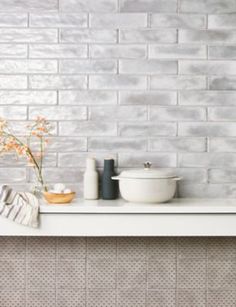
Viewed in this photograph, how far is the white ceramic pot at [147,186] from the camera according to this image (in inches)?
94.9

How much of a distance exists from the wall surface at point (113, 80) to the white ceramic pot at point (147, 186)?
0.27 meters

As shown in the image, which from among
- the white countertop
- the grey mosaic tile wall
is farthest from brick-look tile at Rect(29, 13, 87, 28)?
the grey mosaic tile wall

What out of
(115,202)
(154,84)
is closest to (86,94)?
(154,84)

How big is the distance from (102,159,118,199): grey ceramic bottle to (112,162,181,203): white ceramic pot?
0.47 feet

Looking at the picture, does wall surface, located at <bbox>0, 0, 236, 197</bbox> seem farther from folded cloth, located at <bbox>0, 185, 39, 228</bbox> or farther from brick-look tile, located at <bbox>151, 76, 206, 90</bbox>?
folded cloth, located at <bbox>0, 185, 39, 228</bbox>

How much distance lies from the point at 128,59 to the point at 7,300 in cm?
161

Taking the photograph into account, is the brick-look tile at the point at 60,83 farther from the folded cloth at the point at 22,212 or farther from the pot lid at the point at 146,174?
the folded cloth at the point at 22,212

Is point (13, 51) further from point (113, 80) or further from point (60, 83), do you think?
point (113, 80)

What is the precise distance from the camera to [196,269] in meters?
2.72

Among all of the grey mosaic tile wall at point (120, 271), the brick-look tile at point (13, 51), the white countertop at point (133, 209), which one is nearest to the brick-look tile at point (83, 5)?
the brick-look tile at point (13, 51)

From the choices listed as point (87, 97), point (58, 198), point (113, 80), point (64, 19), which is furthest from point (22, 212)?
point (64, 19)

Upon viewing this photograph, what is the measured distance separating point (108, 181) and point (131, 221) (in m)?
0.33

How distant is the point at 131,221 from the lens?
2365mm

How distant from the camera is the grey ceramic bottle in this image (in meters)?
2.60
